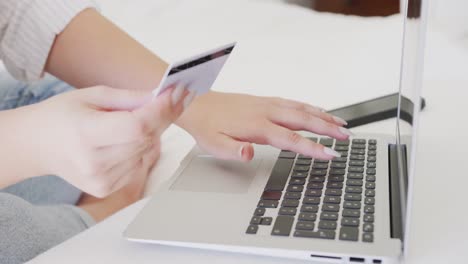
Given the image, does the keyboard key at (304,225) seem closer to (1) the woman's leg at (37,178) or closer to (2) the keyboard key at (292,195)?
(2) the keyboard key at (292,195)

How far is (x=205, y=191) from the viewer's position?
0.61m

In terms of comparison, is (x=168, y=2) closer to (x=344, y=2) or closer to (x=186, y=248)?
(x=186, y=248)

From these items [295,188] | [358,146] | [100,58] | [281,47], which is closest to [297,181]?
[295,188]

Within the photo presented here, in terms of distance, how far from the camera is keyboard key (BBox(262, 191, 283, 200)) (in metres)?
0.58

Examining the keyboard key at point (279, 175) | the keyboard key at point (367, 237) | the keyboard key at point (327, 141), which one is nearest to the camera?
the keyboard key at point (367, 237)

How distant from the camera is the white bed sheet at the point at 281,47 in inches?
37.7

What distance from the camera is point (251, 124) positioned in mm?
689

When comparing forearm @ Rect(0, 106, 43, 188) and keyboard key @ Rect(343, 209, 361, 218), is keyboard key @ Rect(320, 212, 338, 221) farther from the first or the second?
forearm @ Rect(0, 106, 43, 188)

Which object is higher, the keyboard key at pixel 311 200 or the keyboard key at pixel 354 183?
the keyboard key at pixel 311 200

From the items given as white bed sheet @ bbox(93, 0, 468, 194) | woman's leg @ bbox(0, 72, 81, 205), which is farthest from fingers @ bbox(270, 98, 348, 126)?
woman's leg @ bbox(0, 72, 81, 205)

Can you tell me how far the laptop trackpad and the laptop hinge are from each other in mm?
142

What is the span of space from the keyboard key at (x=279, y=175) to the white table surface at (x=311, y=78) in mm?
95

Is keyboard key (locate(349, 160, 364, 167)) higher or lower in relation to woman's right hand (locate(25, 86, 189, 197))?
lower

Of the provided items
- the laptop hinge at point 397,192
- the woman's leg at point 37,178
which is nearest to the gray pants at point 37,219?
the woman's leg at point 37,178
